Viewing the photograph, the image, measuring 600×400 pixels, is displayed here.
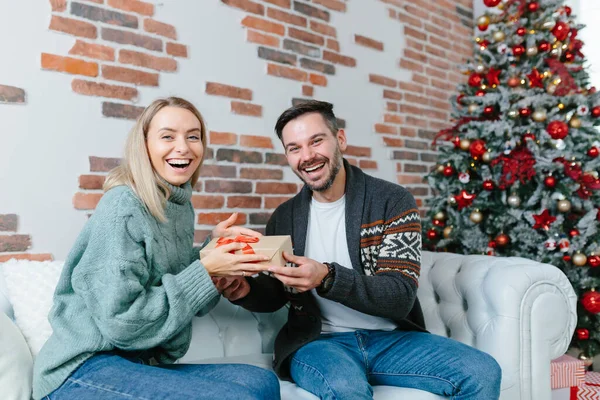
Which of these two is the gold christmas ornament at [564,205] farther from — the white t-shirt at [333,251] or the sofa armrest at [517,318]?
the white t-shirt at [333,251]

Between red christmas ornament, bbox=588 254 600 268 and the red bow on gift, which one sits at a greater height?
the red bow on gift

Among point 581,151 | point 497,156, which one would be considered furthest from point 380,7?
point 581,151

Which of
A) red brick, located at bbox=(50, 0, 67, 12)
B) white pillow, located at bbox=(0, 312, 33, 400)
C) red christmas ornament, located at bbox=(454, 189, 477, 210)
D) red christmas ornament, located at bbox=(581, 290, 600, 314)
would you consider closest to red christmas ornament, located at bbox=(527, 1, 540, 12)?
red christmas ornament, located at bbox=(454, 189, 477, 210)

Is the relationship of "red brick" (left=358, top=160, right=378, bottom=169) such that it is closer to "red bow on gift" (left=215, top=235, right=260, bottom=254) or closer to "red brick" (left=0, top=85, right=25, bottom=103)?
"red bow on gift" (left=215, top=235, right=260, bottom=254)

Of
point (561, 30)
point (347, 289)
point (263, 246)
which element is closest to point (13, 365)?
point (263, 246)

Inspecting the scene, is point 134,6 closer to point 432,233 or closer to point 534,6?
point 432,233

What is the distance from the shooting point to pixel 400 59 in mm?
3373

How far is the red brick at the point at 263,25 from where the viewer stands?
8.30 feet

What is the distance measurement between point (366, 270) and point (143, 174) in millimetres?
853

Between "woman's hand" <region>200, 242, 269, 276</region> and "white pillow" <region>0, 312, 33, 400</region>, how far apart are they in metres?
0.57

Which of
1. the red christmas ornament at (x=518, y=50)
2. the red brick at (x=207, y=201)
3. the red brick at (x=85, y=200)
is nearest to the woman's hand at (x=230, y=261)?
the red brick at (x=85, y=200)

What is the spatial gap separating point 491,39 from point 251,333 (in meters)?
2.19

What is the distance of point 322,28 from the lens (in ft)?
9.50

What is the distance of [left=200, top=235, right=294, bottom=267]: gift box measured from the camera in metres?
1.44
